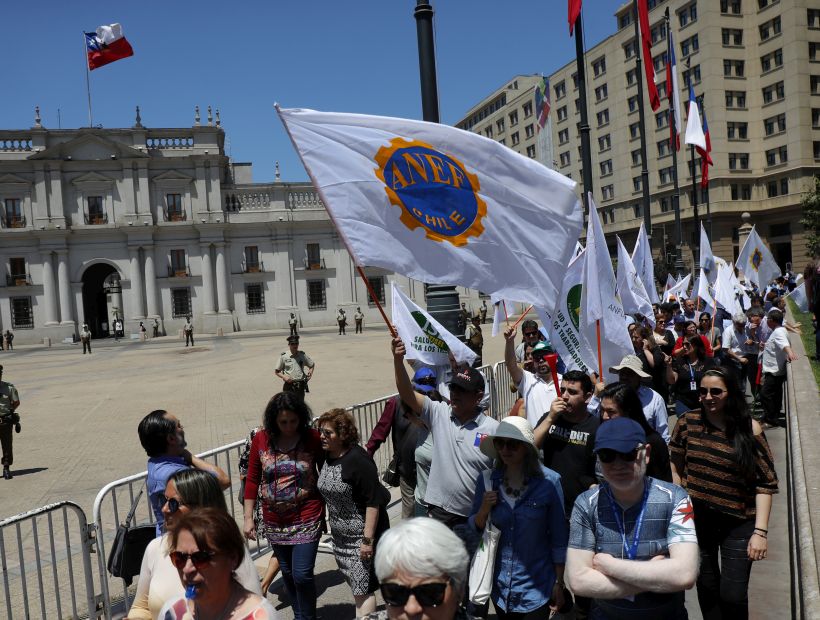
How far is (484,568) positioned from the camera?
3180 mm

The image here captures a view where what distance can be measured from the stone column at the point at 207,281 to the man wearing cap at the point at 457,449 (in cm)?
4733

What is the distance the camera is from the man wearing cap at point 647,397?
4680 mm

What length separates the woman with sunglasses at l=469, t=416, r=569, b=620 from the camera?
3203 mm

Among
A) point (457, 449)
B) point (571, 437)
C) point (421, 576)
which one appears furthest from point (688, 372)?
point (421, 576)

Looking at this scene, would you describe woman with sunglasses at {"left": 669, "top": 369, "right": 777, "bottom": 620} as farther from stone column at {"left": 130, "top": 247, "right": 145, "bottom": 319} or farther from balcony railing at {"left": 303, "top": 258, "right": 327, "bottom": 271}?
stone column at {"left": 130, "top": 247, "right": 145, "bottom": 319}

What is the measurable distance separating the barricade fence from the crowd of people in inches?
32.5

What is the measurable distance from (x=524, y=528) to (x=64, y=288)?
5120 centimetres

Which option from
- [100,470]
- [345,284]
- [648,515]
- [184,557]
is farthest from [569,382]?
[345,284]

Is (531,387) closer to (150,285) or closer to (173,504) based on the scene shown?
(173,504)

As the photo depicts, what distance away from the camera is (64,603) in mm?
5172

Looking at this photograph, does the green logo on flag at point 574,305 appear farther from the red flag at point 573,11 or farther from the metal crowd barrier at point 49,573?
the red flag at point 573,11

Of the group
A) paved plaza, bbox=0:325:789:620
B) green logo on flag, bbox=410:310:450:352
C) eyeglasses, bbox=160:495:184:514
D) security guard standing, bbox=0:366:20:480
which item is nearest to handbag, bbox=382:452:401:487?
paved plaza, bbox=0:325:789:620

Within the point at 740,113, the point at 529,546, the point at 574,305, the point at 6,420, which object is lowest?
the point at 6,420

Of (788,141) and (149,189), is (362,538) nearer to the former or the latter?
(149,189)
